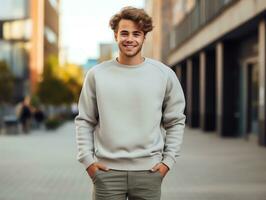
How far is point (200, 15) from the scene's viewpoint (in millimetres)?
31250

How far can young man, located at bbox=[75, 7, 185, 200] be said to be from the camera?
3.46 meters

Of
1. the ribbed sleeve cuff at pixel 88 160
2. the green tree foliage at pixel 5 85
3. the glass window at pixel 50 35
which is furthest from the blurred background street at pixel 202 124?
the glass window at pixel 50 35

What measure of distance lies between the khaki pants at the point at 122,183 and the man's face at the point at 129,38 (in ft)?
2.10

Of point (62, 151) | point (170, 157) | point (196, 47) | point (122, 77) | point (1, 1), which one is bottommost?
point (62, 151)

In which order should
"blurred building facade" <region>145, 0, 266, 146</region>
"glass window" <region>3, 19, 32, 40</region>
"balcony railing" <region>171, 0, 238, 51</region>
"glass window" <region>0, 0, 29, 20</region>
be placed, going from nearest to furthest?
"blurred building facade" <region>145, 0, 266, 146</region>, "balcony railing" <region>171, 0, 238, 51</region>, "glass window" <region>0, 0, 29, 20</region>, "glass window" <region>3, 19, 32, 40</region>

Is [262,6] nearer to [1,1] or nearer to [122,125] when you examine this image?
[122,125]

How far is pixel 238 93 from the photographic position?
26.5 m

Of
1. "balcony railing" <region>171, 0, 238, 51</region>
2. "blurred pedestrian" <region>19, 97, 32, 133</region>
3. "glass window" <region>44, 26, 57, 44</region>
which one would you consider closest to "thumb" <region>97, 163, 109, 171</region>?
"balcony railing" <region>171, 0, 238, 51</region>

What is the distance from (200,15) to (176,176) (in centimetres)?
2038

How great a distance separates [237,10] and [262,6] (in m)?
3.43

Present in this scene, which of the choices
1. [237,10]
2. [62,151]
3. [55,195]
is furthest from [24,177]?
[237,10]

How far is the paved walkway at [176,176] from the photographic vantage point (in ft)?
30.7

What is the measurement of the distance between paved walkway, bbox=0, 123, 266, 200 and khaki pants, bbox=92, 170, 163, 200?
552 centimetres

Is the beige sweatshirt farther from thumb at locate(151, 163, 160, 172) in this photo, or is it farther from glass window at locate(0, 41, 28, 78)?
glass window at locate(0, 41, 28, 78)
